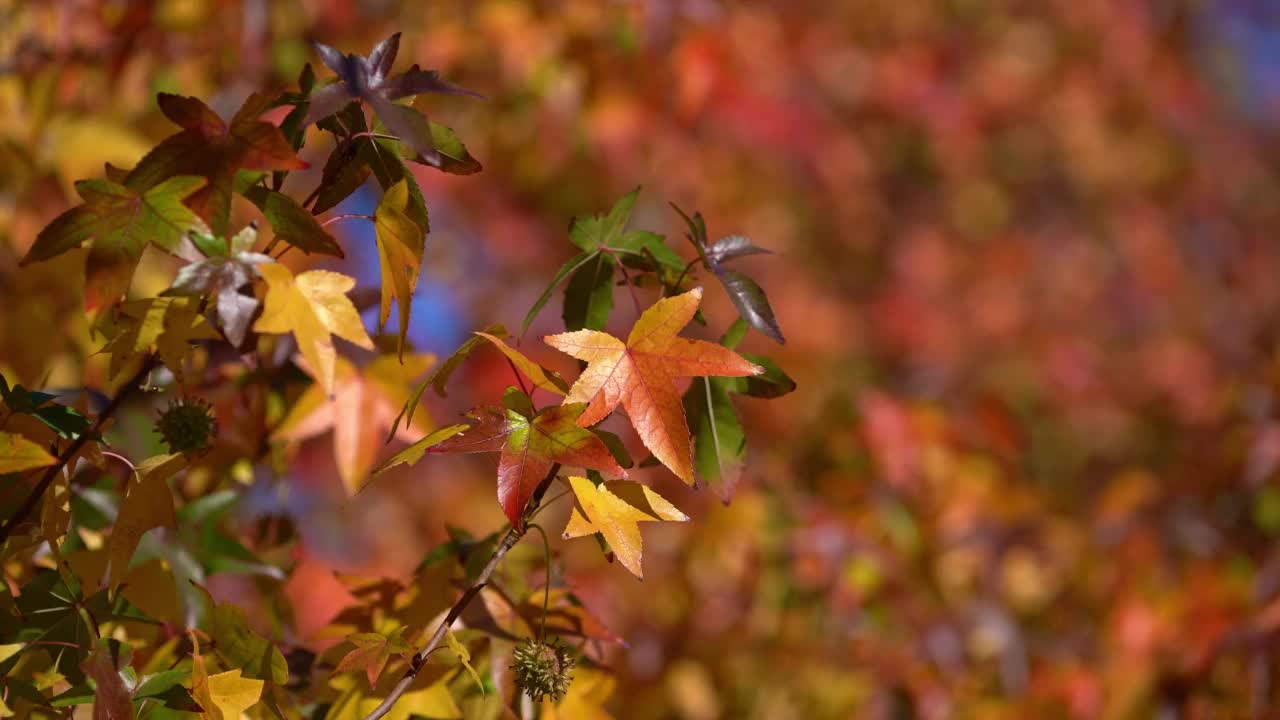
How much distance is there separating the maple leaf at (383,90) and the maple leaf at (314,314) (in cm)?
13

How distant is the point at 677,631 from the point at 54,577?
155cm

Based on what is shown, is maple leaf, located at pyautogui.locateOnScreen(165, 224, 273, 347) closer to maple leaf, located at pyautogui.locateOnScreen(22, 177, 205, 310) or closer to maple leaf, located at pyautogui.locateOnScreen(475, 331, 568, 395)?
maple leaf, located at pyautogui.locateOnScreen(22, 177, 205, 310)

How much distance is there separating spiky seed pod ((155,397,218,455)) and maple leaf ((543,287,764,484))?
1.04 feet

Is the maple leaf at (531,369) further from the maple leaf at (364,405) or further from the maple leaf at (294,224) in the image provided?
the maple leaf at (364,405)

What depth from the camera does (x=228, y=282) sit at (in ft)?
2.42

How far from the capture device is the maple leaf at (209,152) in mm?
723

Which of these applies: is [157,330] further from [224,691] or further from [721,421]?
A: [721,421]

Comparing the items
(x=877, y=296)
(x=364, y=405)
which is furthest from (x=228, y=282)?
(x=877, y=296)

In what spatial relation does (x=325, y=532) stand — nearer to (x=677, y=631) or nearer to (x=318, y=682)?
(x=677, y=631)

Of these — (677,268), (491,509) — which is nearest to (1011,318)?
(491,509)

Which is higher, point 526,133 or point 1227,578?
point 526,133

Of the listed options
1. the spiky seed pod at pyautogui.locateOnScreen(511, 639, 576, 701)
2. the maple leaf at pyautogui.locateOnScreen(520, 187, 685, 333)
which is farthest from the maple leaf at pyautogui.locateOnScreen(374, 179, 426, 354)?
the spiky seed pod at pyautogui.locateOnScreen(511, 639, 576, 701)

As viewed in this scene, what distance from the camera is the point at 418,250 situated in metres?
0.76

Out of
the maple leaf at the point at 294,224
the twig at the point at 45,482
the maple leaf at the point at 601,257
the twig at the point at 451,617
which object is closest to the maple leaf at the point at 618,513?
the twig at the point at 451,617
